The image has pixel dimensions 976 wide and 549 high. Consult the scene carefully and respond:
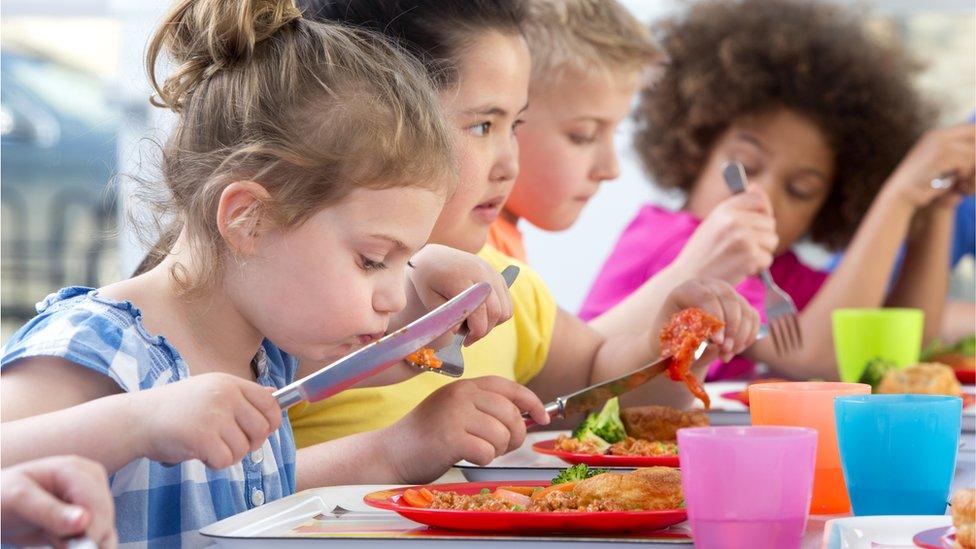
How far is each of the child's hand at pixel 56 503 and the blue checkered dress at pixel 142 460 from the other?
0.79 ft

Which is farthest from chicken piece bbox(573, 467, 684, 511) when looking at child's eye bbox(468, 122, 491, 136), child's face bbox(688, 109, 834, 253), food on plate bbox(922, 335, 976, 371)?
child's face bbox(688, 109, 834, 253)

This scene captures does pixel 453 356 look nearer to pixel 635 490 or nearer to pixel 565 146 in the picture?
pixel 635 490

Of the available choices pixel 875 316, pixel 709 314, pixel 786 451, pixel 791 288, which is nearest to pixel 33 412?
pixel 786 451

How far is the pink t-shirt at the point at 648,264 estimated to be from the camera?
2.71m

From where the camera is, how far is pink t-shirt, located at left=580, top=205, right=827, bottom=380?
106 inches

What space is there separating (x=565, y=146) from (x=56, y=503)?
1.66 meters

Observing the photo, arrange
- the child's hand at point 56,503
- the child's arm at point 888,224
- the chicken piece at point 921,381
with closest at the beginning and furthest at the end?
1. the child's hand at point 56,503
2. the chicken piece at point 921,381
3. the child's arm at point 888,224

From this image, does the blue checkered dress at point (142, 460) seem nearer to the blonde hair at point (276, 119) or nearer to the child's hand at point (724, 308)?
the blonde hair at point (276, 119)

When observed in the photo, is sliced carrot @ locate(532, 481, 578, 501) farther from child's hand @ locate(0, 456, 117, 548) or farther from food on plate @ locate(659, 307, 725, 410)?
food on plate @ locate(659, 307, 725, 410)

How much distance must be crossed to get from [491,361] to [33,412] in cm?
97

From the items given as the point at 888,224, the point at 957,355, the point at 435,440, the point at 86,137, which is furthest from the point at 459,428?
the point at 86,137

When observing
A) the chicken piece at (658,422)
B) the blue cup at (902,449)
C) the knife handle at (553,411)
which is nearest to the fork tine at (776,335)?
the chicken piece at (658,422)

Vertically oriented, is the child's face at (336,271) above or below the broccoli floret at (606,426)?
above

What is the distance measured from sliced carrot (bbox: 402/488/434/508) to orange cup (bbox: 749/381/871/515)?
0.33m
